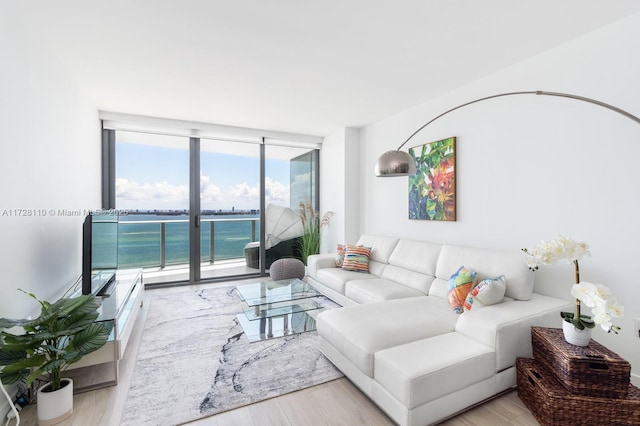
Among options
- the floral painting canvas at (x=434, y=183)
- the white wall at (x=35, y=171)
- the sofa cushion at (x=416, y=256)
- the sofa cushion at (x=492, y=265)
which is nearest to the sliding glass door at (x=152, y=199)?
the white wall at (x=35, y=171)

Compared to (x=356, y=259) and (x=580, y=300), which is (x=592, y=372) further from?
(x=356, y=259)

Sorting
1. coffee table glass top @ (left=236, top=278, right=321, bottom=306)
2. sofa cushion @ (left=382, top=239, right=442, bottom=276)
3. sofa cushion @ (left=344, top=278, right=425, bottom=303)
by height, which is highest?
sofa cushion @ (left=382, top=239, right=442, bottom=276)

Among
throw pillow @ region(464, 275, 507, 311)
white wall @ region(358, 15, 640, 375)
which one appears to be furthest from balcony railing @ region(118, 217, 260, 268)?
throw pillow @ region(464, 275, 507, 311)

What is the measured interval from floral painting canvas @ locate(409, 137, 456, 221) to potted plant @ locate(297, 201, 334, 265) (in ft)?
5.98

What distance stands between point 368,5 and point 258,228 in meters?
4.30

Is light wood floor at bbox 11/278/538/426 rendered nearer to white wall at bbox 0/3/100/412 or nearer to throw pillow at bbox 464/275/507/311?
white wall at bbox 0/3/100/412

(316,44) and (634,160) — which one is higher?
(316,44)

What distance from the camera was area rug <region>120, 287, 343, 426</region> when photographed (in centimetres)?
190

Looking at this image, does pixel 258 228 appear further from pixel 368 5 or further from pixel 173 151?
pixel 368 5

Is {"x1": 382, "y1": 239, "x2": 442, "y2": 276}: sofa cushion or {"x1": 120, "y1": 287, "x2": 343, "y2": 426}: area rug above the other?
{"x1": 382, "y1": 239, "x2": 442, "y2": 276}: sofa cushion

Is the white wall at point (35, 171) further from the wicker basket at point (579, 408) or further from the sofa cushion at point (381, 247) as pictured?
the sofa cushion at point (381, 247)

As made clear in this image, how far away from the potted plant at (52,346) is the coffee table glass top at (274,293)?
4.75ft

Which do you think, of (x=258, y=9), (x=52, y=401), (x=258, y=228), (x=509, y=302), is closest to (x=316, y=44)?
(x=258, y=9)

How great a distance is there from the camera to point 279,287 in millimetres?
3645
